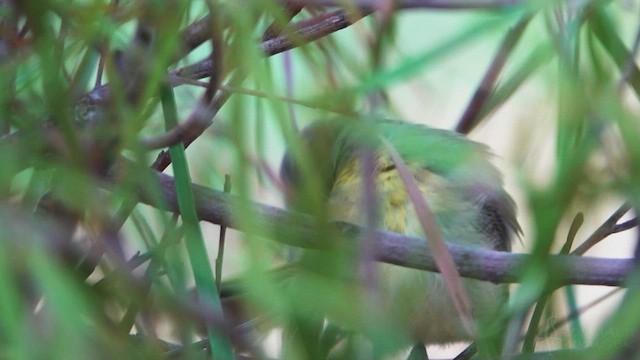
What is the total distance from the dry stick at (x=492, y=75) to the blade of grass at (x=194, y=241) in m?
0.15

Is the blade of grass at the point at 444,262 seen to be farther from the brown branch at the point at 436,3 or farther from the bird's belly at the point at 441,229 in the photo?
the bird's belly at the point at 441,229

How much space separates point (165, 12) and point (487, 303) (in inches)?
22.4

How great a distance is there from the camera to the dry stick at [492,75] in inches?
19.2

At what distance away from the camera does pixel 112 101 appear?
367 millimetres

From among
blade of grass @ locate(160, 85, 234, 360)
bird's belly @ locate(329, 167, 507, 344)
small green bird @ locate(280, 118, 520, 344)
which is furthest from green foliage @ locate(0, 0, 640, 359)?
bird's belly @ locate(329, 167, 507, 344)

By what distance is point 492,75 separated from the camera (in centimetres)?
67

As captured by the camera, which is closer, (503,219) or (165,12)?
(165,12)

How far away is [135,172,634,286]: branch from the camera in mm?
421

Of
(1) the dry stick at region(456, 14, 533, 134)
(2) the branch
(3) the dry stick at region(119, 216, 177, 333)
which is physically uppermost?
(1) the dry stick at region(456, 14, 533, 134)

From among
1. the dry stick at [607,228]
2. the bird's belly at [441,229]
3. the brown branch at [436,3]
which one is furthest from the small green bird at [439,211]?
the brown branch at [436,3]

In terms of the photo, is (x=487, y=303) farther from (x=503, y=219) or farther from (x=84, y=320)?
(x=84, y=320)

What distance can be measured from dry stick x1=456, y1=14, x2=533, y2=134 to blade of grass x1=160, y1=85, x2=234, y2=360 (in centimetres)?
15

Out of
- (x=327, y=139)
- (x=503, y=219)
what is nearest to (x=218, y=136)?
(x=327, y=139)

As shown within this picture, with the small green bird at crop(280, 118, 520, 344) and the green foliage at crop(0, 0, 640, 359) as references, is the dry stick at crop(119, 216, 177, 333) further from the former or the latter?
the small green bird at crop(280, 118, 520, 344)
